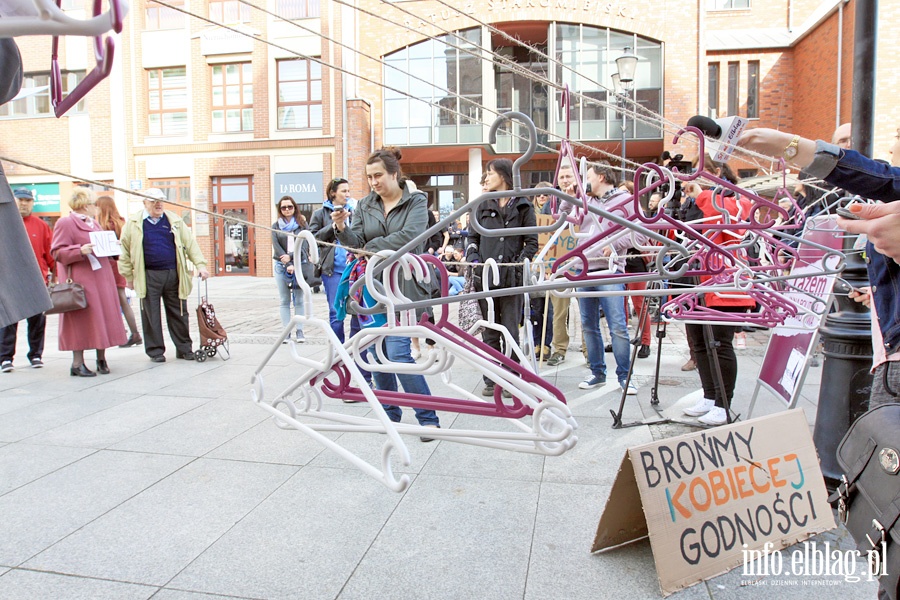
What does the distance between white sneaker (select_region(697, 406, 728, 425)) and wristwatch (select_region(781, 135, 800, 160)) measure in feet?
8.81

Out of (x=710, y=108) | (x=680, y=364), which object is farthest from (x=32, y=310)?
(x=710, y=108)

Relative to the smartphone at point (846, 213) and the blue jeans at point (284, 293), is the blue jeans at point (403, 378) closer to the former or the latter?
the smartphone at point (846, 213)

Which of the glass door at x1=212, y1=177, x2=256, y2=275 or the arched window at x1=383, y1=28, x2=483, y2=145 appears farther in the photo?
the glass door at x1=212, y1=177, x2=256, y2=275

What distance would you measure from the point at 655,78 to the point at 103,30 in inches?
703

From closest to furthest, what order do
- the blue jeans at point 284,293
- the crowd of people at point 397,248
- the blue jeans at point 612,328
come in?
the crowd of people at point 397,248 < the blue jeans at point 612,328 < the blue jeans at point 284,293

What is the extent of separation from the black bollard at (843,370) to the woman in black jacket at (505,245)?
2.04 meters

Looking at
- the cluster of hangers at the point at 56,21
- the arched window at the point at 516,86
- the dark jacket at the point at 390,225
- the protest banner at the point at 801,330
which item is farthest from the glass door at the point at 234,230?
the cluster of hangers at the point at 56,21

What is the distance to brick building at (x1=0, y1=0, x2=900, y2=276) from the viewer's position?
16469 mm

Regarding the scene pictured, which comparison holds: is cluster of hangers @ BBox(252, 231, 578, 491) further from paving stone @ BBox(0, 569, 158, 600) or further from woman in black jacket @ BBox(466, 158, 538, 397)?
woman in black jacket @ BBox(466, 158, 538, 397)

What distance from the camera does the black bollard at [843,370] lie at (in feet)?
9.14

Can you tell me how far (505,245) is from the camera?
15.4ft

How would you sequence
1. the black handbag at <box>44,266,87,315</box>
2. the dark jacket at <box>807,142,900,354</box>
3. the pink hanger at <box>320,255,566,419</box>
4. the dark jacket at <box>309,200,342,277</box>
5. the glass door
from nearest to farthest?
the pink hanger at <box>320,255,566,419</box>, the dark jacket at <box>807,142,900,354</box>, the dark jacket at <box>309,200,342,277</box>, the black handbag at <box>44,266,87,315</box>, the glass door

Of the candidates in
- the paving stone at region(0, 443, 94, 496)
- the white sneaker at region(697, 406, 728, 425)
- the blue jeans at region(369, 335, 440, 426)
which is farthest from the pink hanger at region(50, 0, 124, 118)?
the white sneaker at region(697, 406, 728, 425)

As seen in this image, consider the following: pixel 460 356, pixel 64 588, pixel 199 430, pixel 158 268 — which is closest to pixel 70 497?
pixel 64 588
